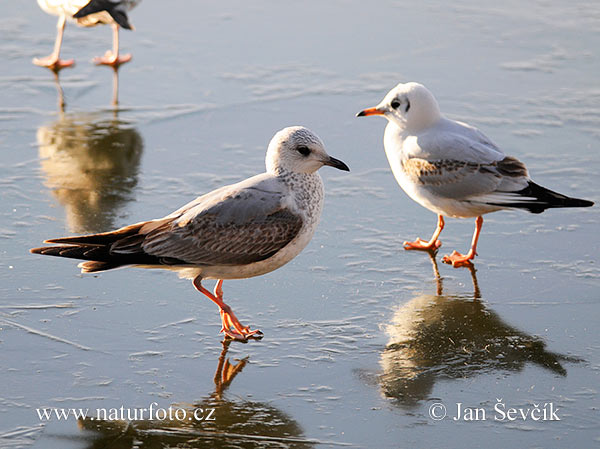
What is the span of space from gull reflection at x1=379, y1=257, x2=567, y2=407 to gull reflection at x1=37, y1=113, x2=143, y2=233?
2.38m

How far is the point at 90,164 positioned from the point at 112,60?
2.59 meters

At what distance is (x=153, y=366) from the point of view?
5.28 meters

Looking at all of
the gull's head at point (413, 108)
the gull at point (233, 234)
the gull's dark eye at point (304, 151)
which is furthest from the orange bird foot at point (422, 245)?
the gull's dark eye at point (304, 151)

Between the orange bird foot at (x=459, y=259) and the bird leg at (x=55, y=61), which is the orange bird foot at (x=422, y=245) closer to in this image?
the orange bird foot at (x=459, y=259)

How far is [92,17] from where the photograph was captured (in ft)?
35.7

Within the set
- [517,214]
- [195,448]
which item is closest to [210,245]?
[195,448]

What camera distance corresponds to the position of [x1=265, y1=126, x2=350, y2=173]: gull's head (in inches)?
233

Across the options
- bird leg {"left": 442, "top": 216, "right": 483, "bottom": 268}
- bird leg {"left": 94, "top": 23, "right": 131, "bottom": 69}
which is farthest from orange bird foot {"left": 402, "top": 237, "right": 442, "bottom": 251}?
bird leg {"left": 94, "top": 23, "right": 131, "bottom": 69}

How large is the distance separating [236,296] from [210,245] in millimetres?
659

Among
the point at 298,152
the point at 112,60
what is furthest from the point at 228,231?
the point at 112,60

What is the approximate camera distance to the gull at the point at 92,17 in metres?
10.4

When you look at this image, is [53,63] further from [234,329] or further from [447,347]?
[447,347]

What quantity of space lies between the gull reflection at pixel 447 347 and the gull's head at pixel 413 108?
56.5 inches

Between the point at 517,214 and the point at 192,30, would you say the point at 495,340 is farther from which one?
the point at 192,30
